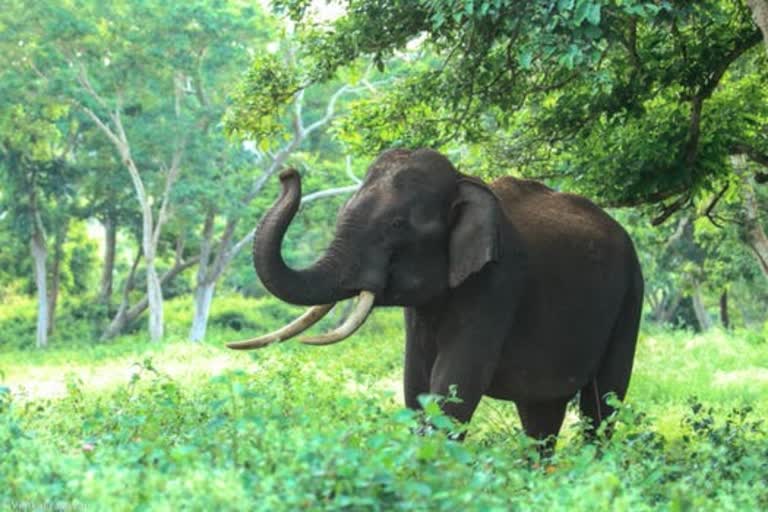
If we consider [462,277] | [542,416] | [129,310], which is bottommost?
[129,310]

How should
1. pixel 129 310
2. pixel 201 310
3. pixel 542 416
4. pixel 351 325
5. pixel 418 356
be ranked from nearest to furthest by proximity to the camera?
1. pixel 351 325
2. pixel 418 356
3. pixel 542 416
4. pixel 201 310
5. pixel 129 310

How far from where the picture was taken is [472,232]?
7.41m

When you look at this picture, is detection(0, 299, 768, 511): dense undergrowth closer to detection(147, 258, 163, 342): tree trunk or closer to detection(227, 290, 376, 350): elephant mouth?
detection(227, 290, 376, 350): elephant mouth

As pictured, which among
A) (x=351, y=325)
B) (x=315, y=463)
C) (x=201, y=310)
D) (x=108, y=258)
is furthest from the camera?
(x=108, y=258)

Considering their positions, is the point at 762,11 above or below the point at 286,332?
above

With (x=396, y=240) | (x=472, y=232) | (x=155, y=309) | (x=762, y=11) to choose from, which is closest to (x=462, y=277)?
(x=472, y=232)

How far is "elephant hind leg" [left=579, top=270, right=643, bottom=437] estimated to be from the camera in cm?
856

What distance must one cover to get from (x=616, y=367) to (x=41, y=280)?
89.2 feet

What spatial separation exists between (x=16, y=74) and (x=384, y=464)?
26.5 metres

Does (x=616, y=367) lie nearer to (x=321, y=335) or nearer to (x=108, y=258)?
(x=321, y=335)

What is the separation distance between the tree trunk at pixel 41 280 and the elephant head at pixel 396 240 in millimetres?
27584

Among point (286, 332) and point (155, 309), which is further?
point (155, 309)

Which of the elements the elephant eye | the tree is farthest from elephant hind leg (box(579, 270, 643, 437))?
the tree

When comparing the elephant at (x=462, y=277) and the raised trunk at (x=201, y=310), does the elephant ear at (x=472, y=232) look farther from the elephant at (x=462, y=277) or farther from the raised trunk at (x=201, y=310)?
the raised trunk at (x=201, y=310)
